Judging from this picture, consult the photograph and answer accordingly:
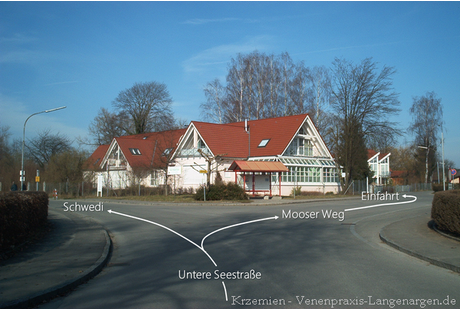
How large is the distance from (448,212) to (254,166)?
74.0 feet

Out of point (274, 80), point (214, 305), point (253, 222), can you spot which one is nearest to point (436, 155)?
point (274, 80)

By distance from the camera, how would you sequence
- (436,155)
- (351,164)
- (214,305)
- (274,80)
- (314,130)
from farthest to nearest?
1. (436,155)
2. (274,80)
3. (351,164)
4. (314,130)
5. (214,305)

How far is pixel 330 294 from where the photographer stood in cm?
640

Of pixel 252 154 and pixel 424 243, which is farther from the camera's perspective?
pixel 252 154

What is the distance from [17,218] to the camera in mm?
10617

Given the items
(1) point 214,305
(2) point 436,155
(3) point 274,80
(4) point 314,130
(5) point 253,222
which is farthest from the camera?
(2) point 436,155

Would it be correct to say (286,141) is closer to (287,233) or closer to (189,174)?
(189,174)

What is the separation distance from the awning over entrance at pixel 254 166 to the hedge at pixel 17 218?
2102 centimetres

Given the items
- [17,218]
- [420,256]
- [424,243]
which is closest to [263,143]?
[424,243]

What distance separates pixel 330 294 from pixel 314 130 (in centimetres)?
3872

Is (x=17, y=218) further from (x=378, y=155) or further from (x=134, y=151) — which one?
Answer: (x=378, y=155)

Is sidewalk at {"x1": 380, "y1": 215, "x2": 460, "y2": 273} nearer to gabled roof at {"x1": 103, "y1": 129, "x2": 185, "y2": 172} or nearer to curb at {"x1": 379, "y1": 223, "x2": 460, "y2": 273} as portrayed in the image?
curb at {"x1": 379, "y1": 223, "x2": 460, "y2": 273}

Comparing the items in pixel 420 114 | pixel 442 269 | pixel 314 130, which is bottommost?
pixel 442 269

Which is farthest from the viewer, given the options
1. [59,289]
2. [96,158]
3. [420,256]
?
[96,158]
